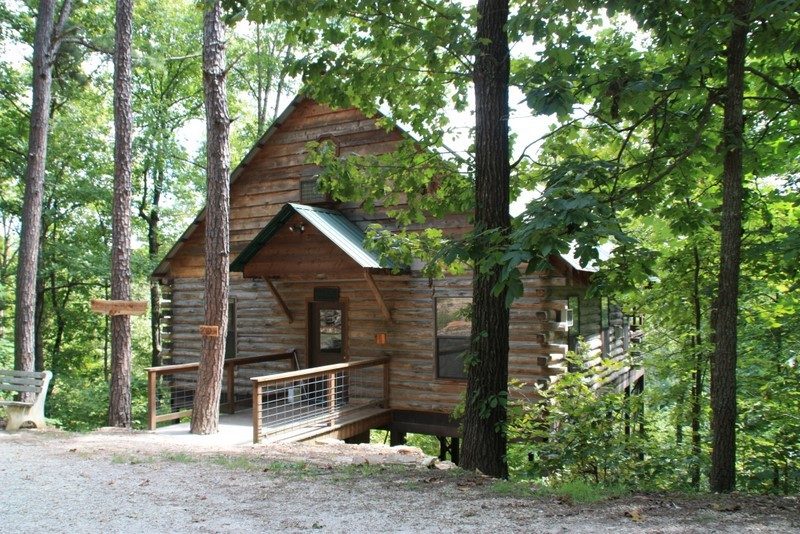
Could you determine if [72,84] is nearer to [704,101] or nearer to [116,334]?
[116,334]

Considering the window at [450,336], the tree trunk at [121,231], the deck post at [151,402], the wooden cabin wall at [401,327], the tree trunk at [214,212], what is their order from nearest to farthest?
the tree trunk at [214,212], the deck post at [151,402], the wooden cabin wall at [401,327], the tree trunk at [121,231], the window at [450,336]

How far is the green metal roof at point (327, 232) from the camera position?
1117cm

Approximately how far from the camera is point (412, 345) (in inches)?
488

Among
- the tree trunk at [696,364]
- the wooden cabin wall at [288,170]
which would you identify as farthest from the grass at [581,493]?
the wooden cabin wall at [288,170]

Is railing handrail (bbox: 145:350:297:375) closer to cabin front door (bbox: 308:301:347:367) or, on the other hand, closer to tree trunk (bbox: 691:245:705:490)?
cabin front door (bbox: 308:301:347:367)

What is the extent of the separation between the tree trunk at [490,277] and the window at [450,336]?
5.47 meters

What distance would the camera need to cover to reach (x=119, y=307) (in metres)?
10.9

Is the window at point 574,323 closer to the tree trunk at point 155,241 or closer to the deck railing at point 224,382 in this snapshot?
the deck railing at point 224,382

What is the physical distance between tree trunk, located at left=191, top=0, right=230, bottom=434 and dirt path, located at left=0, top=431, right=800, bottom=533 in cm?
259

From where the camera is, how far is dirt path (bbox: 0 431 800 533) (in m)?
4.43

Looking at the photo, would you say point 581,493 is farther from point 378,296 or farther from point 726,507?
point 378,296

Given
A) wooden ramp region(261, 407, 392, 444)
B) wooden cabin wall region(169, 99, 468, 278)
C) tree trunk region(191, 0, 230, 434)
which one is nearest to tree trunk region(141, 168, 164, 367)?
wooden cabin wall region(169, 99, 468, 278)

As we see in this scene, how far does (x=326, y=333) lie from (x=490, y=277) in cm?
772

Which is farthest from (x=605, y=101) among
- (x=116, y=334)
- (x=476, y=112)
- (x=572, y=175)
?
(x=116, y=334)
